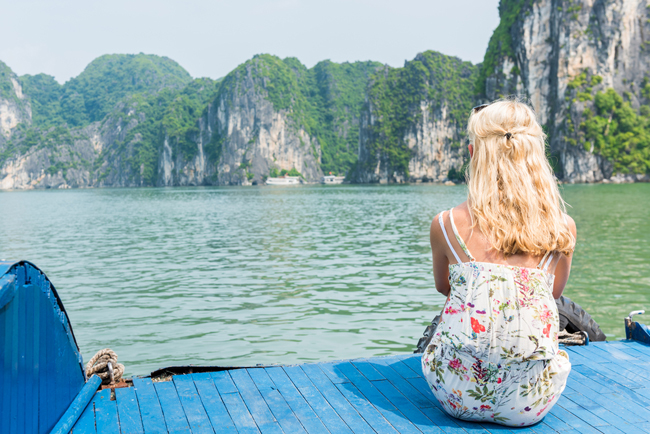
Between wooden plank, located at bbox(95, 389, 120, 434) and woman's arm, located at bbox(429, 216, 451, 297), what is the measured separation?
76.2 inches

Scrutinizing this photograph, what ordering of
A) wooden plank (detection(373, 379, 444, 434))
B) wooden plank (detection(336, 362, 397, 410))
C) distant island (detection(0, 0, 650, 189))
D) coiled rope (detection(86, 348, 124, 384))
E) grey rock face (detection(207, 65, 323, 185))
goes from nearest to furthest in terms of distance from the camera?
1. wooden plank (detection(373, 379, 444, 434))
2. wooden plank (detection(336, 362, 397, 410))
3. coiled rope (detection(86, 348, 124, 384))
4. distant island (detection(0, 0, 650, 189))
5. grey rock face (detection(207, 65, 323, 185))

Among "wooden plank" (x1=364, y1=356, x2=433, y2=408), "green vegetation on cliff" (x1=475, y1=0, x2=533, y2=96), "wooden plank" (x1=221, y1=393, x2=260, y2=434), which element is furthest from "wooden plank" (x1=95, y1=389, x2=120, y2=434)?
"green vegetation on cliff" (x1=475, y1=0, x2=533, y2=96)

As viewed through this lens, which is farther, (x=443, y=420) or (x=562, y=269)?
(x=443, y=420)

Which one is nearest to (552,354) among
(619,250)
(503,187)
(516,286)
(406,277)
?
(516,286)

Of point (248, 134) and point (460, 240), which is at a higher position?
point (248, 134)

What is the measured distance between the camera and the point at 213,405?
324 centimetres

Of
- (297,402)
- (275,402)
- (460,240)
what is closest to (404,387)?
(297,402)

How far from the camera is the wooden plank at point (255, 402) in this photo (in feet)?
9.69

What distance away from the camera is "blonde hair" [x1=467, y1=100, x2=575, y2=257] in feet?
8.40

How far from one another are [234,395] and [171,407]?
0.40 metres

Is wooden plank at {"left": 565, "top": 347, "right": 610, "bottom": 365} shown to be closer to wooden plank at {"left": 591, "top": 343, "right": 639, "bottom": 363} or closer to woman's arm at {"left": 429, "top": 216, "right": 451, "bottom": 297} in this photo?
wooden plank at {"left": 591, "top": 343, "right": 639, "bottom": 363}

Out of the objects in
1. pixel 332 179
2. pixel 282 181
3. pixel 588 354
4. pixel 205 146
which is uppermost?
pixel 205 146

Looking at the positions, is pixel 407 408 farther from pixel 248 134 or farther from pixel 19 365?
pixel 248 134

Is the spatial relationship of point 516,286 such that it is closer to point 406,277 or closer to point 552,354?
point 552,354
